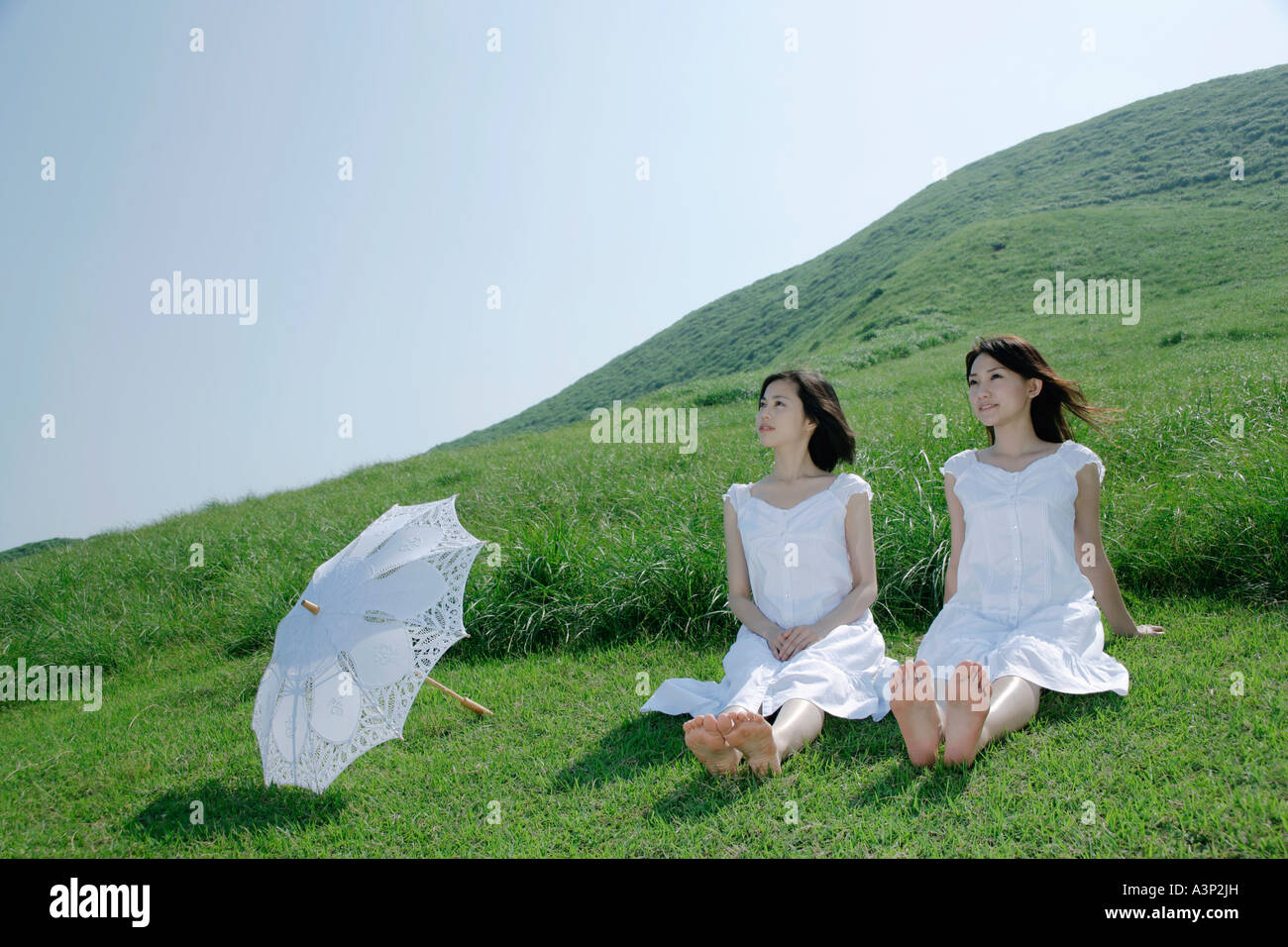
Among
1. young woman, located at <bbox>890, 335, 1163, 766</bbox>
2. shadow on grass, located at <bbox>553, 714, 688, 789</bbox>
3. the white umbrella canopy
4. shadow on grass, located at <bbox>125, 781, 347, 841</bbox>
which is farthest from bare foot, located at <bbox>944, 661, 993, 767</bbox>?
shadow on grass, located at <bbox>125, 781, 347, 841</bbox>

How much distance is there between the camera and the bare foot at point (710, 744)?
308cm

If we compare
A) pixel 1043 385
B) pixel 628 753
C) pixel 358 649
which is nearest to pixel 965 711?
pixel 628 753

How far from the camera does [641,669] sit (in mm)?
5004

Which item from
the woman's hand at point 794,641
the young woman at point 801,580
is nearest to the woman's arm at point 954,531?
the young woman at point 801,580

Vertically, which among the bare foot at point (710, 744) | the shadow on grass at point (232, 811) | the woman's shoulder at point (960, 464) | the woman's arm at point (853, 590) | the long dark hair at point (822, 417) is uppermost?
the long dark hair at point (822, 417)

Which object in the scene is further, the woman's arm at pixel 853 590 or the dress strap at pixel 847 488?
the dress strap at pixel 847 488

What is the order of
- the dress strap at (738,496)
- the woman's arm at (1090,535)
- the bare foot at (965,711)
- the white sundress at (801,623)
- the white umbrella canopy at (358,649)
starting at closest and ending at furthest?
1. the bare foot at (965,711)
2. the white umbrella canopy at (358,649)
3. the white sundress at (801,623)
4. the woman's arm at (1090,535)
5. the dress strap at (738,496)

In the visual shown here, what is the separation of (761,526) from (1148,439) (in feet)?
14.3

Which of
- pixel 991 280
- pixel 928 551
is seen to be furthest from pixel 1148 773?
pixel 991 280

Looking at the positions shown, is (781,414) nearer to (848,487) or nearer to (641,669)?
(848,487)

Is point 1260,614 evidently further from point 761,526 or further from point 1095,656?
point 761,526

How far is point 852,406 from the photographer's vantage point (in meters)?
13.6

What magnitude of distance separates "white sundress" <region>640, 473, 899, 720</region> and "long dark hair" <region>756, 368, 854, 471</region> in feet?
0.64

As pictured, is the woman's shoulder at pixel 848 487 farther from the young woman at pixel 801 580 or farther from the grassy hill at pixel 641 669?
the grassy hill at pixel 641 669
